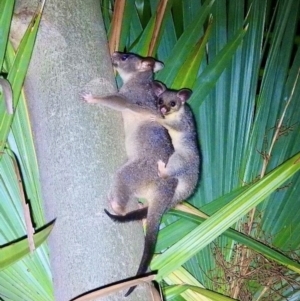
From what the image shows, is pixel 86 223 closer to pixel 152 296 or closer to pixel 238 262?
pixel 152 296

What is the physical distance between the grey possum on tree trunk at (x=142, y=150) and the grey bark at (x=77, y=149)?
4cm

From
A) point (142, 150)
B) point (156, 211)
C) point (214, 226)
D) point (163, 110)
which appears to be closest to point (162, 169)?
point (142, 150)

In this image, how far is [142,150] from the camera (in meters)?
1.79

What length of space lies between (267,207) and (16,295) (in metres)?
0.86

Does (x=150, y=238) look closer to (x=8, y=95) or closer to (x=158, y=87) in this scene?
(x=8, y=95)

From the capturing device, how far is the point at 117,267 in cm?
115

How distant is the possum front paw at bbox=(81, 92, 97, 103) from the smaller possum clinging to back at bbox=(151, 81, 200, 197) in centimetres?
51

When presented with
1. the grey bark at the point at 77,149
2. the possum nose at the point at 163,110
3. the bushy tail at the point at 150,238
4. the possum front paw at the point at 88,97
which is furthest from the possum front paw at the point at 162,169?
the possum front paw at the point at 88,97

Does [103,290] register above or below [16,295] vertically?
above

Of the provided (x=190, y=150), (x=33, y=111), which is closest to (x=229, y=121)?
(x=190, y=150)

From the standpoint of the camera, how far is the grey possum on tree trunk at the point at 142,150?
138 centimetres

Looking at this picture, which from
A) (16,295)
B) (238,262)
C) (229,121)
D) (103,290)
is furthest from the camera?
(229,121)

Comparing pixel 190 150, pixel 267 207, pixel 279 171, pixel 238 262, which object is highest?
pixel 279 171

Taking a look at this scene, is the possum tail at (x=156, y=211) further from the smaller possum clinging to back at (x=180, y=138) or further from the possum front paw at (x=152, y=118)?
the possum front paw at (x=152, y=118)
